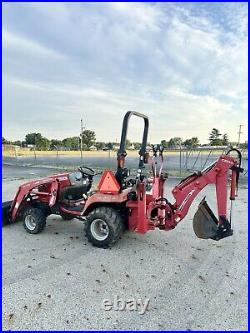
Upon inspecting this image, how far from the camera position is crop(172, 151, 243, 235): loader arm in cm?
424

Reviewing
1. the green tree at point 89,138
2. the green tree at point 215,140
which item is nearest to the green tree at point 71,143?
the green tree at point 89,138

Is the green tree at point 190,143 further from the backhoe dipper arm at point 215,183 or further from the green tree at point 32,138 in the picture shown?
the green tree at point 32,138

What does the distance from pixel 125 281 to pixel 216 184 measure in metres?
1.91

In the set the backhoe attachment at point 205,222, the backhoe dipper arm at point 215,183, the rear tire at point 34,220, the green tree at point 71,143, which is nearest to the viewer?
the backhoe dipper arm at point 215,183

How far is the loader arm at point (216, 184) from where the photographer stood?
424 centimetres

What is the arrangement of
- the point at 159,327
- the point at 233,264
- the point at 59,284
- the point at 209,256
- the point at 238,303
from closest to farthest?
the point at 159,327, the point at 238,303, the point at 59,284, the point at 233,264, the point at 209,256

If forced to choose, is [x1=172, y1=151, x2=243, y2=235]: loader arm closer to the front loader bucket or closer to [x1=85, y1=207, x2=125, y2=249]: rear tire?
[x1=85, y1=207, x2=125, y2=249]: rear tire

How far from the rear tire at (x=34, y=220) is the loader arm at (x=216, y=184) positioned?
2.43 meters

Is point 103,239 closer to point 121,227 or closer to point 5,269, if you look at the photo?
point 121,227

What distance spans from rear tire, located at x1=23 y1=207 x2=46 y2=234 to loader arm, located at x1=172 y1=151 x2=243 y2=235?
7.99 ft

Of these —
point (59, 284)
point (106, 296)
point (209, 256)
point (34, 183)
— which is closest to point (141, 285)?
point (106, 296)

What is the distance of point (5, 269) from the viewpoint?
3.94 m

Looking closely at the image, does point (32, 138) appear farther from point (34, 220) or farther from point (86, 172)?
point (34, 220)

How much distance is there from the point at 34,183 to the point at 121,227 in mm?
1938
